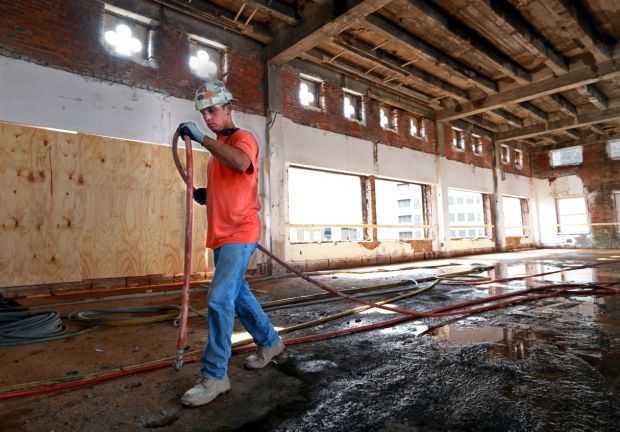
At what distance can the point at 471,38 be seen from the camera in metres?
7.58

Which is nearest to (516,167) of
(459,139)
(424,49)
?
(459,139)

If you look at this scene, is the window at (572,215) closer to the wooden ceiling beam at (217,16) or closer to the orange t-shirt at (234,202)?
the wooden ceiling beam at (217,16)

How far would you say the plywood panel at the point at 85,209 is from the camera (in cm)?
475

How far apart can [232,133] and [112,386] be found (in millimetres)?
1504

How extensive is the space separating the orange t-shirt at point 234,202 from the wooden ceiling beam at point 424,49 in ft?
19.5

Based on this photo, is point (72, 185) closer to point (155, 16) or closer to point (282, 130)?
point (155, 16)

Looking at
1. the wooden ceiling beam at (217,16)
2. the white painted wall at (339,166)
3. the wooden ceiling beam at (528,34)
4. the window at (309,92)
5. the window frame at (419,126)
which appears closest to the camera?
the wooden ceiling beam at (217,16)

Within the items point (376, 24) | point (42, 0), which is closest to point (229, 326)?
point (42, 0)

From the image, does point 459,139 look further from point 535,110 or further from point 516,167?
point 516,167

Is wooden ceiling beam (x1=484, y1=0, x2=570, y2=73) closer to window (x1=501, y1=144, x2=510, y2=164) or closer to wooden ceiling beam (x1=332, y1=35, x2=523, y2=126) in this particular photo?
wooden ceiling beam (x1=332, y1=35, x2=523, y2=126)

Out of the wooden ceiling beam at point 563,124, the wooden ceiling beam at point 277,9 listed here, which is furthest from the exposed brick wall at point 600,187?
the wooden ceiling beam at point 277,9

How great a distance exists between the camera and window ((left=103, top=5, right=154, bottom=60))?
18.7ft

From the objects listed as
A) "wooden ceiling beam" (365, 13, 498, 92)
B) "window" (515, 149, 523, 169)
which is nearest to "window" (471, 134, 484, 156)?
"window" (515, 149, 523, 169)

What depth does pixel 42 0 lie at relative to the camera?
5.14m
